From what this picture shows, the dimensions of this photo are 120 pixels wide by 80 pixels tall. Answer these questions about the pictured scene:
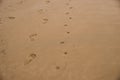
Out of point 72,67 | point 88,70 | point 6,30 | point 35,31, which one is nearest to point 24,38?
point 35,31

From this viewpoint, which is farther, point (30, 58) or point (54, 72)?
point (30, 58)

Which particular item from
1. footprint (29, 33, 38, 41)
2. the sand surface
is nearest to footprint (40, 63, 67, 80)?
the sand surface

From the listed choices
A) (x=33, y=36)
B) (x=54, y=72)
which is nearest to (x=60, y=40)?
(x=33, y=36)

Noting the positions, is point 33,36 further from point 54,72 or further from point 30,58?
point 54,72

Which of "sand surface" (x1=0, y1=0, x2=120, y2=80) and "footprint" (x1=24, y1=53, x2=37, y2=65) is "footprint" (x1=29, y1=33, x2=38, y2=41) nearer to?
"sand surface" (x1=0, y1=0, x2=120, y2=80)

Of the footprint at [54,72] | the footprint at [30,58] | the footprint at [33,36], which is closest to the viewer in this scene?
the footprint at [54,72]

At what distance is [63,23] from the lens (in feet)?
6.82

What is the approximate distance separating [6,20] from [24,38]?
0.49 m

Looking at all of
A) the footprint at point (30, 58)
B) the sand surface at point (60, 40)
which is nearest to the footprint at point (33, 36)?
the sand surface at point (60, 40)

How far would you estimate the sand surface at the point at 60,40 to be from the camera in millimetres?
1537

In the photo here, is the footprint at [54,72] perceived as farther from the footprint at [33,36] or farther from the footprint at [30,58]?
the footprint at [33,36]

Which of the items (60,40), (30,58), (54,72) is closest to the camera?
(54,72)

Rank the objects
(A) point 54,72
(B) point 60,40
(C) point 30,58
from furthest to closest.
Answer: (B) point 60,40 → (C) point 30,58 → (A) point 54,72

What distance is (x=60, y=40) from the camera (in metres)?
1.84
